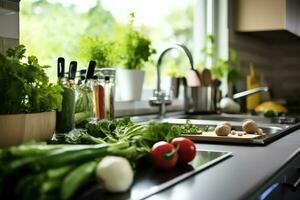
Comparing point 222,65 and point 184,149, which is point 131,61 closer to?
point 222,65

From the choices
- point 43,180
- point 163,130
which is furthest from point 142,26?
point 43,180

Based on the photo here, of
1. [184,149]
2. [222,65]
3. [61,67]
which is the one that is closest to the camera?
[184,149]

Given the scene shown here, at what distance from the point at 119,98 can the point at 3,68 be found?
1126mm

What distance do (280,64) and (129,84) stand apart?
80.8 inches

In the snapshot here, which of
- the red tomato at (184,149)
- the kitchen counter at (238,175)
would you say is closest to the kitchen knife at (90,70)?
the kitchen counter at (238,175)

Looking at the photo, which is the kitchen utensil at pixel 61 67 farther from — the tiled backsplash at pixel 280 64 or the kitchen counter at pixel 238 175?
the tiled backsplash at pixel 280 64

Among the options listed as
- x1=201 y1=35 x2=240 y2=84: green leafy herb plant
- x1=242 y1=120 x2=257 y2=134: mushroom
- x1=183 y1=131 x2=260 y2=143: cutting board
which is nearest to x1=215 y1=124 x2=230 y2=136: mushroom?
x1=183 y1=131 x2=260 y2=143: cutting board

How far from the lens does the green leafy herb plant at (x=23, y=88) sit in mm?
983

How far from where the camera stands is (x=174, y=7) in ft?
8.77

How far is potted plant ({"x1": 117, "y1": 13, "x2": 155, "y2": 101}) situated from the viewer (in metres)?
2.02

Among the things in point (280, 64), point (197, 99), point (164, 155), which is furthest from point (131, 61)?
point (280, 64)

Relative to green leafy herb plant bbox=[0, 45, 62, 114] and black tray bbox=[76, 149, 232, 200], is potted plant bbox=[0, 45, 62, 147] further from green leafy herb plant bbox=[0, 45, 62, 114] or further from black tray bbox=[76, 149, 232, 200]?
black tray bbox=[76, 149, 232, 200]

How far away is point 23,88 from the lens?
3.28ft

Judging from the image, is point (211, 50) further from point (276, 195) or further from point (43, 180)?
point (43, 180)
